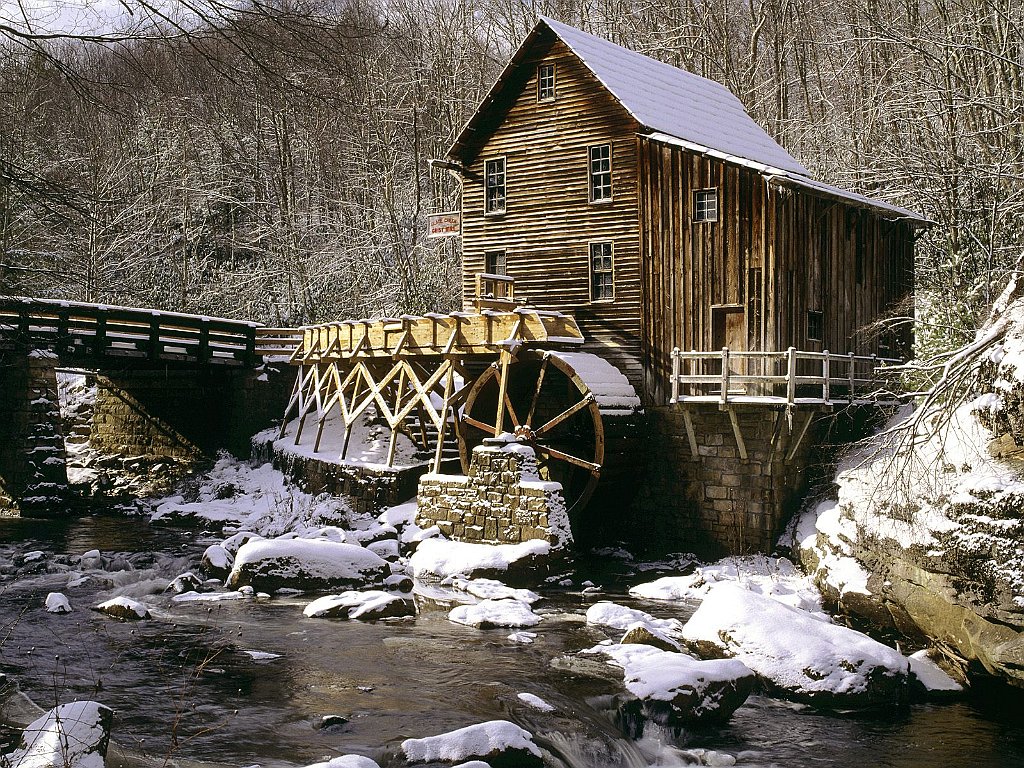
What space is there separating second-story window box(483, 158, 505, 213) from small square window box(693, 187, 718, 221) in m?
4.71

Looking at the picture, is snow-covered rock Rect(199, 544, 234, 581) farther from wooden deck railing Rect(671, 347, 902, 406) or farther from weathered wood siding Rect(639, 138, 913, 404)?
weathered wood siding Rect(639, 138, 913, 404)

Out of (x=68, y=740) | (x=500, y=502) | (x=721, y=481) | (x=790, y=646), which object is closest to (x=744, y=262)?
(x=721, y=481)

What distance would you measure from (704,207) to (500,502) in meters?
6.71

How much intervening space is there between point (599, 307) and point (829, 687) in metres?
10.4

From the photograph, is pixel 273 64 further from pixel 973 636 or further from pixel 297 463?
pixel 297 463

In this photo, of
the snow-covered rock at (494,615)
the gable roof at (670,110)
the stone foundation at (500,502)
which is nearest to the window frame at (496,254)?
the gable roof at (670,110)

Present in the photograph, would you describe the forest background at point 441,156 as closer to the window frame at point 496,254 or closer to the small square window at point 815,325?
the small square window at point 815,325

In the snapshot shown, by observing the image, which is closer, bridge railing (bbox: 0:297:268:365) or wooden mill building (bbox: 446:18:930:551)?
wooden mill building (bbox: 446:18:930:551)

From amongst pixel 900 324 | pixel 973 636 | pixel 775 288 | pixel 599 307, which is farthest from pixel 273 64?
pixel 900 324

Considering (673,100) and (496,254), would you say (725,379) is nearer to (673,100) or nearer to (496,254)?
(496,254)

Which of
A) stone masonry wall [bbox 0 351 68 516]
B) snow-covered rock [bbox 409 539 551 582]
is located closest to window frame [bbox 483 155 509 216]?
snow-covered rock [bbox 409 539 551 582]

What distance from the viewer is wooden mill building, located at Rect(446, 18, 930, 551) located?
53.9 ft

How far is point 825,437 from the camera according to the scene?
17.0m

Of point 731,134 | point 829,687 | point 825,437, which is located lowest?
point 829,687
